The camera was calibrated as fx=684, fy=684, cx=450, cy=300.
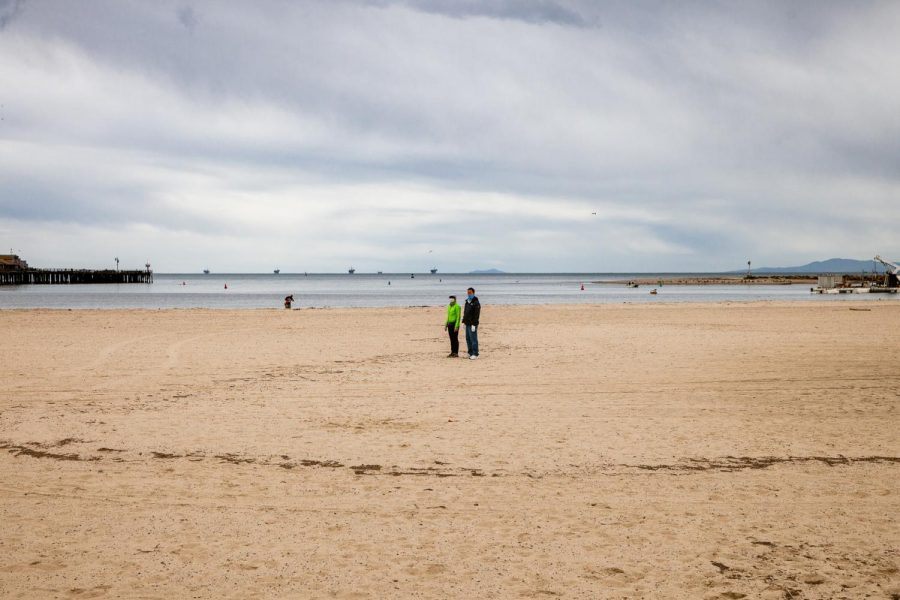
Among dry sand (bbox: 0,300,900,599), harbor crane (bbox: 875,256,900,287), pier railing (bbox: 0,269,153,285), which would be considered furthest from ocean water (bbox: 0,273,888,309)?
dry sand (bbox: 0,300,900,599)

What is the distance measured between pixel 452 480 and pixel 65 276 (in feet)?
445

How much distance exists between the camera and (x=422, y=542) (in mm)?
5691

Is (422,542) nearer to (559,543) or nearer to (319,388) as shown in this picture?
(559,543)

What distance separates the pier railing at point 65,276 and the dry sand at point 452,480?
116 metres

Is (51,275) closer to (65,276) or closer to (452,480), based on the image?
(65,276)

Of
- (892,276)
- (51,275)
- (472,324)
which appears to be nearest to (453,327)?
(472,324)

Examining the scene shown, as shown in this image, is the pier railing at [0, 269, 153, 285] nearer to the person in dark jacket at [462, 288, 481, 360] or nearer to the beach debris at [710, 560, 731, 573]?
the person in dark jacket at [462, 288, 481, 360]

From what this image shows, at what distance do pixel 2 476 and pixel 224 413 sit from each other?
362 centimetres

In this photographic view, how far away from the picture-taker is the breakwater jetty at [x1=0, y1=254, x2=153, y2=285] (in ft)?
379

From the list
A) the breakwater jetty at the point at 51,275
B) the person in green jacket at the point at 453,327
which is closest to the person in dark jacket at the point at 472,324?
the person in green jacket at the point at 453,327

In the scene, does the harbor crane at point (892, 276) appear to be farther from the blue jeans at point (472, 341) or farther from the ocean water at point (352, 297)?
the blue jeans at point (472, 341)

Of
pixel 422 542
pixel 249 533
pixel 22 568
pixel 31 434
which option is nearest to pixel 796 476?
pixel 422 542

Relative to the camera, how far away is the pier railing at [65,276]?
378ft

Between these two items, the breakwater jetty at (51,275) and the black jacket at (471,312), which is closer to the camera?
the black jacket at (471,312)
